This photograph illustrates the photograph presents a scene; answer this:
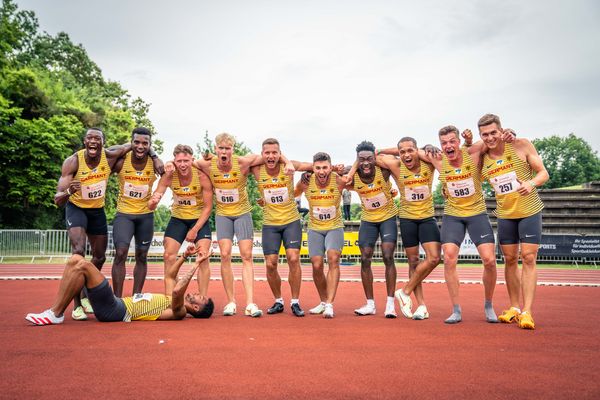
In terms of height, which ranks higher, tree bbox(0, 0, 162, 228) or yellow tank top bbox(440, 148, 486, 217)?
tree bbox(0, 0, 162, 228)

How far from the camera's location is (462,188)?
6637mm

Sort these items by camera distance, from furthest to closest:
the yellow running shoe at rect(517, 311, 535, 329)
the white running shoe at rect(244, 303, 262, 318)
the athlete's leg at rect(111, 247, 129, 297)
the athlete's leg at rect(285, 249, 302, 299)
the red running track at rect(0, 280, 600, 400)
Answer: the athlete's leg at rect(285, 249, 302, 299) → the athlete's leg at rect(111, 247, 129, 297) → the white running shoe at rect(244, 303, 262, 318) → the yellow running shoe at rect(517, 311, 535, 329) → the red running track at rect(0, 280, 600, 400)

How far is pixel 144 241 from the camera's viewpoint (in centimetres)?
727

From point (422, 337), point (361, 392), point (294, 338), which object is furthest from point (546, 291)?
point (361, 392)

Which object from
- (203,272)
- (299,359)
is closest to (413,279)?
(203,272)

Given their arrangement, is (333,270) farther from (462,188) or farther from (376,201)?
(462,188)

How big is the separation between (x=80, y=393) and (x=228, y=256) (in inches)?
162

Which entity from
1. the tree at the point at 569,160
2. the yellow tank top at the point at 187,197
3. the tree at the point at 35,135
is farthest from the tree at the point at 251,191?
the tree at the point at 569,160

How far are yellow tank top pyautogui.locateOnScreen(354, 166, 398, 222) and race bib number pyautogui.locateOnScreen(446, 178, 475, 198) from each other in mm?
964

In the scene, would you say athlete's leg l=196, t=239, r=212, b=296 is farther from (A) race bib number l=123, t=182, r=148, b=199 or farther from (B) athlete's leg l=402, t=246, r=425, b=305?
(B) athlete's leg l=402, t=246, r=425, b=305

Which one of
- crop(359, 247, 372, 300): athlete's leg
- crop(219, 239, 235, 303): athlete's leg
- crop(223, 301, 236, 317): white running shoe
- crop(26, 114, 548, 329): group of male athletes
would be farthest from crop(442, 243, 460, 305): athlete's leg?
crop(219, 239, 235, 303): athlete's leg

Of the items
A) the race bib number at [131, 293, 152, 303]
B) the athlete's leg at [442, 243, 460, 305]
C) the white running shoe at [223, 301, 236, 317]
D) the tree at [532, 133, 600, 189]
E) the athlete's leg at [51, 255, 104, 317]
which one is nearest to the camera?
the athlete's leg at [51, 255, 104, 317]

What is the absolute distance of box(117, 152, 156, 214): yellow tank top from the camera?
723cm

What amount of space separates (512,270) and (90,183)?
597 centimetres
